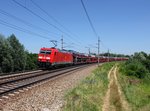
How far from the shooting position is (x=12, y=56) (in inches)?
1604

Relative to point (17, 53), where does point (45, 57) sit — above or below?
below

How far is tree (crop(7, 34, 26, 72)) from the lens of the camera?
40688 mm

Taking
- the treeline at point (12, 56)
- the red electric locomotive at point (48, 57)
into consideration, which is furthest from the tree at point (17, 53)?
the red electric locomotive at point (48, 57)

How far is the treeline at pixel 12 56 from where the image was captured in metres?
37.7

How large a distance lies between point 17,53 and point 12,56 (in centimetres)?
116

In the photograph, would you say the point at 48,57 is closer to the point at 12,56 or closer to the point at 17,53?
the point at 17,53

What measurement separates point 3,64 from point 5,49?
2.41 meters

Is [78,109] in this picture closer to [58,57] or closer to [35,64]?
[58,57]

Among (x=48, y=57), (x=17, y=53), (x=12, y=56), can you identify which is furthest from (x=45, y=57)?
(x=12, y=56)

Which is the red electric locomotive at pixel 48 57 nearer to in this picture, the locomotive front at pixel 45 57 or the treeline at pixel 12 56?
the locomotive front at pixel 45 57

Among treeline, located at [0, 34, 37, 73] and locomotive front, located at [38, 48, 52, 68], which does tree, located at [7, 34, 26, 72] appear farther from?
locomotive front, located at [38, 48, 52, 68]

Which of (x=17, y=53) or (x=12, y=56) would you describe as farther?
(x=17, y=53)

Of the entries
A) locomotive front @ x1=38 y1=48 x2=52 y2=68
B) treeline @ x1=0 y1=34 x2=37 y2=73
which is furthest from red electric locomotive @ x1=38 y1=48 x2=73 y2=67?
→ treeline @ x1=0 y1=34 x2=37 y2=73

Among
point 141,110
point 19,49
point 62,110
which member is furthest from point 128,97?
point 19,49
